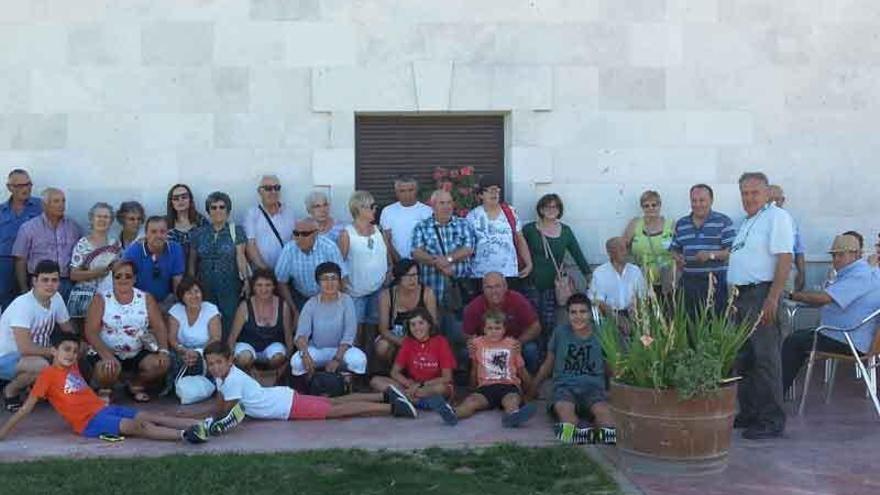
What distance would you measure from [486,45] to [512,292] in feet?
7.52

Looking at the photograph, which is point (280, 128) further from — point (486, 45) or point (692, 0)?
point (692, 0)

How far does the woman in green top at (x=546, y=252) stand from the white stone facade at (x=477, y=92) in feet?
1.40

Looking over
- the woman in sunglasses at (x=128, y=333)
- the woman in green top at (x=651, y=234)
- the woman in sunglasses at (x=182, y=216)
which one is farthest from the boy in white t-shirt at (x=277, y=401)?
the woman in green top at (x=651, y=234)

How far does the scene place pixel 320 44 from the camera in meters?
9.53

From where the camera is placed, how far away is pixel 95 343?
833 cm

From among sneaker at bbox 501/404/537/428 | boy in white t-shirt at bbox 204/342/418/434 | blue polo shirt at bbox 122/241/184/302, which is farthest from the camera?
blue polo shirt at bbox 122/241/184/302

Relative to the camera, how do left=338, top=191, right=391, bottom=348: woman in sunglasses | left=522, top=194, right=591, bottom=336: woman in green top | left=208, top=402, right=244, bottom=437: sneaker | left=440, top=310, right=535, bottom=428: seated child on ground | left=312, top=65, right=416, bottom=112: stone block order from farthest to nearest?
left=312, top=65, right=416, bottom=112: stone block → left=522, top=194, right=591, bottom=336: woman in green top → left=338, top=191, right=391, bottom=348: woman in sunglasses → left=440, top=310, right=535, bottom=428: seated child on ground → left=208, top=402, right=244, bottom=437: sneaker

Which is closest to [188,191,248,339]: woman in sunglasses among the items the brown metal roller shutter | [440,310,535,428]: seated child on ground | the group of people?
the group of people

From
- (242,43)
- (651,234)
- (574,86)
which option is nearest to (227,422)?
(242,43)

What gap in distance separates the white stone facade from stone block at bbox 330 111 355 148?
0.02m

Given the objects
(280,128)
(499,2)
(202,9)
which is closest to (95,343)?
(280,128)

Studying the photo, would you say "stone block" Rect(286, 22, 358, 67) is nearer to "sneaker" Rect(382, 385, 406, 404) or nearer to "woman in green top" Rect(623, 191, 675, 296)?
"woman in green top" Rect(623, 191, 675, 296)

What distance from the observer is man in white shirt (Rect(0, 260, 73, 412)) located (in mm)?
7980

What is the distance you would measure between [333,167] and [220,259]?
1332 mm
